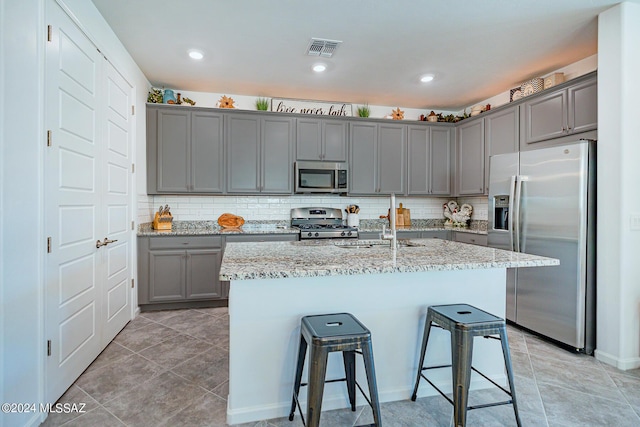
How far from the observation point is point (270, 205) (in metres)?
4.48

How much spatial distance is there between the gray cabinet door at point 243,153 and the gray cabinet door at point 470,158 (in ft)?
9.21

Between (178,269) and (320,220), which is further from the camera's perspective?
(320,220)

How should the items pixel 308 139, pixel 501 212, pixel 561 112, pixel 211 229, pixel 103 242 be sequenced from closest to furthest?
1. pixel 103 242
2. pixel 561 112
3. pixel 501 212
4. pixel 211 229
5. pixel 308 139

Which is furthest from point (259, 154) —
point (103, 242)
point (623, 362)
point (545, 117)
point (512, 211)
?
point (623, 362)

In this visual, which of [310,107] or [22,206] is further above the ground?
[310,107]

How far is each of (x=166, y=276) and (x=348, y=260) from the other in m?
2.71

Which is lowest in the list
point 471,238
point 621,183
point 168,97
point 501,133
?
point 471,238

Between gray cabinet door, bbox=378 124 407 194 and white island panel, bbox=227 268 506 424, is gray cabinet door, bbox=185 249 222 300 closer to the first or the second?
white island panel, bbox=227 268 506 424

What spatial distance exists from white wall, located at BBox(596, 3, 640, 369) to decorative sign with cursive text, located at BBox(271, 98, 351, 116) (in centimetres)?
280

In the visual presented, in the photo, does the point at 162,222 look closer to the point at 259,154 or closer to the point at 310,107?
the point at 259,154

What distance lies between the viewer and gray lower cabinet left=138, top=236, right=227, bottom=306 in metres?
3.61

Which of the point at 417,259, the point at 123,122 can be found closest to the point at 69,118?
the point at 123,122

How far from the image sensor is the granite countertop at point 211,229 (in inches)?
145

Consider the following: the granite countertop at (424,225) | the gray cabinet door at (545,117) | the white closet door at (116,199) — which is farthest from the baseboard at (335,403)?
the gray cabinet door at (545,117)
